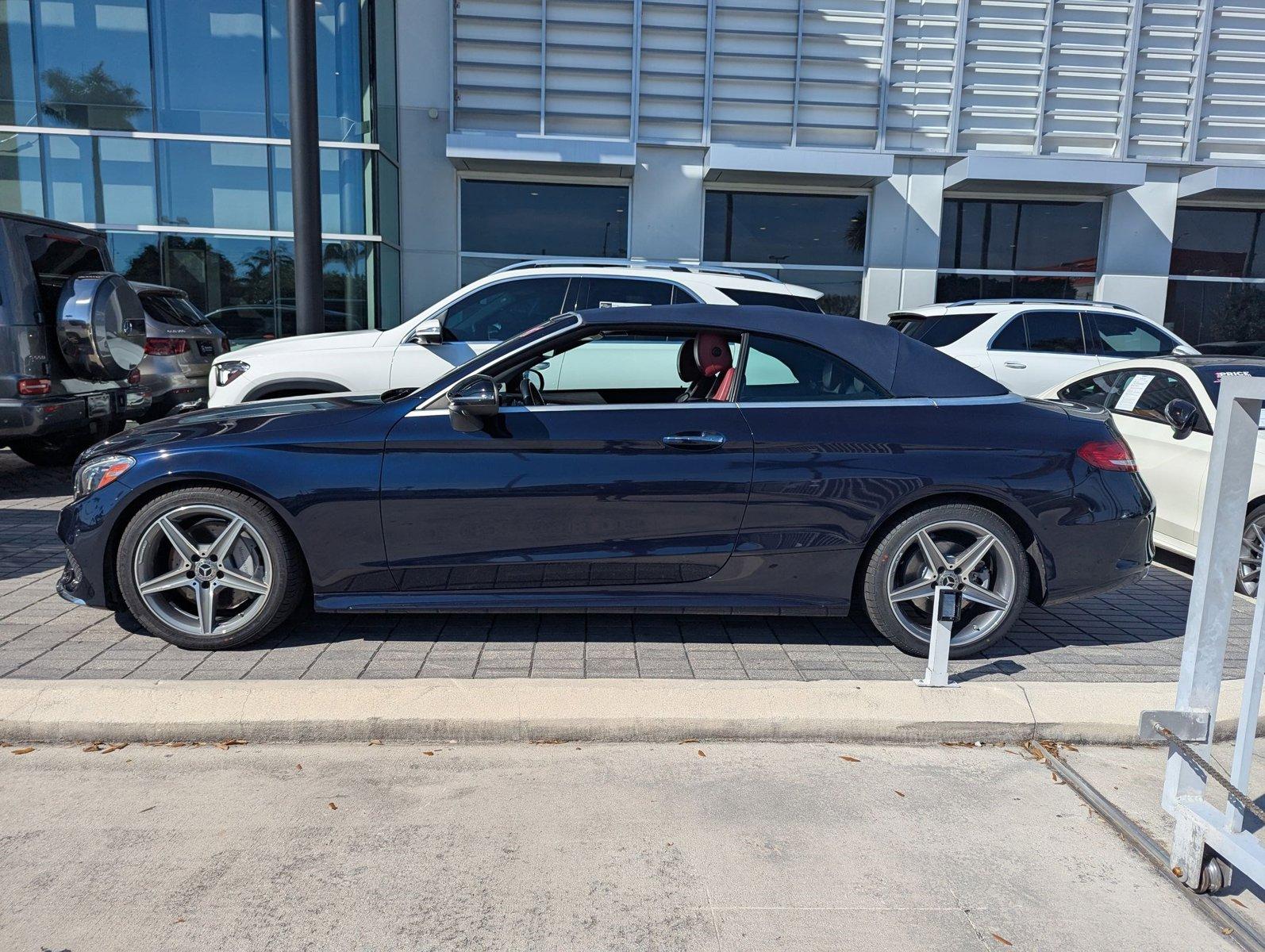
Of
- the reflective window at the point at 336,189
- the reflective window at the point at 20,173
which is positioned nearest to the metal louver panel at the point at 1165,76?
the reflective window at the point at 336,189

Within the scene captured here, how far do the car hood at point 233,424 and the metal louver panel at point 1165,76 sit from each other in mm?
15670

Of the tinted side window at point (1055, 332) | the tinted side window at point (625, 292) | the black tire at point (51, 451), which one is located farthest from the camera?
the tinted side window at point (1055, 332)

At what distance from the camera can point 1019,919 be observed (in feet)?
8.48

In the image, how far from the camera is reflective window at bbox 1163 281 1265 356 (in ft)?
53.4

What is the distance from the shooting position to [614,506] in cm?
413

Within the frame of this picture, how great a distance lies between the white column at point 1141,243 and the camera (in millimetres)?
15617

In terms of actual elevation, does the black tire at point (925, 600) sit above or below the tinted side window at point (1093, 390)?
below

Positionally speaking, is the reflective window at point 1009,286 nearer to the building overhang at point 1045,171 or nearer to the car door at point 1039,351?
the building overhang at point 1045,171

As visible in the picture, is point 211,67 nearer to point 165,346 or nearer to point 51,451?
point 165,346

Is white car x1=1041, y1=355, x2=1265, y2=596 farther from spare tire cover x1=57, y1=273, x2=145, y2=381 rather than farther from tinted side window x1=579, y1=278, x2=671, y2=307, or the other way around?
spare tire cover x1=57, y1=273, x2=145, y2=381

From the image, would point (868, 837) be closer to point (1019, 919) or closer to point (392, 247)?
point (1019, 919)

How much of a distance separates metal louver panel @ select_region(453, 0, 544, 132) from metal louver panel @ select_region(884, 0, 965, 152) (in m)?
5.77

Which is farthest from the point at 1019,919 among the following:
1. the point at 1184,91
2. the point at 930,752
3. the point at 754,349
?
the point at 1184,91

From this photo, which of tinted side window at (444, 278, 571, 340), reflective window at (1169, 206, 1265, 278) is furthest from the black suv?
reflective window at (1169, 206, 1265, 278)
